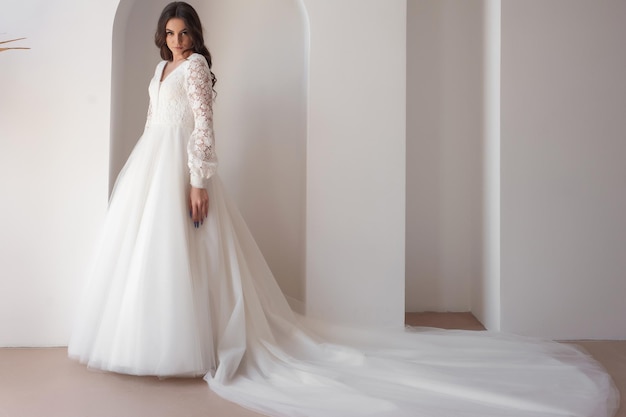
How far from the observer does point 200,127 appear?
265 cm

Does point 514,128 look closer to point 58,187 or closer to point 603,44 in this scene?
point 603,44

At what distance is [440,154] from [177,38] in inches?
78.5

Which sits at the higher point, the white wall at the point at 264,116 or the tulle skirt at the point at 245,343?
the white wall at the point at 264,116

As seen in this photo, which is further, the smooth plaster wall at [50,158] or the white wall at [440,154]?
the white wall at [440,154]

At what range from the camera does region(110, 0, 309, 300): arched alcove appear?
3.62 metres

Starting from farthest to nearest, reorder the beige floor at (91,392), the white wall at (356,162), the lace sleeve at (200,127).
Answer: the white wall at (356,162) < the lace sleeve at (200,127) < the beige floor at (91,392)

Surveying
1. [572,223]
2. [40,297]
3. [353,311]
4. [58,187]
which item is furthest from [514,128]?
[40,297]

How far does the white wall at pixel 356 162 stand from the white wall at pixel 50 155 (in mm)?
1192

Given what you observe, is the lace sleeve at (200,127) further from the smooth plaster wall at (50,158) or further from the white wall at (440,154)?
the white wall at (440,154)

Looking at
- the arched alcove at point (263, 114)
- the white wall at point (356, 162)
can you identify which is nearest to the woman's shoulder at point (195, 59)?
the white wall at point (356, 162)

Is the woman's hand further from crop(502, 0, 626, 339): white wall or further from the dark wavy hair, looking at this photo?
crop(502, 0, 626, 339): white wall

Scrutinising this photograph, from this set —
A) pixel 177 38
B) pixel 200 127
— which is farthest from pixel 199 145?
pixel 177 38

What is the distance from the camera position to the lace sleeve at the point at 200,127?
103 inches

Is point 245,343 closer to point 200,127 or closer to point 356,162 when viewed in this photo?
point 200,127
